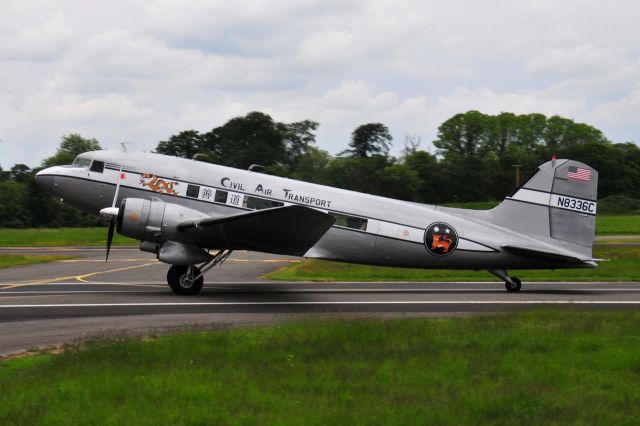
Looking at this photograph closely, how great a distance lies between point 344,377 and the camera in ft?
33.2

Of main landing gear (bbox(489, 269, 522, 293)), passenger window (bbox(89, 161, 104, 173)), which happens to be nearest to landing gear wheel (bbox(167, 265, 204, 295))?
passenger window (bbox(89, 161, 104, 173))

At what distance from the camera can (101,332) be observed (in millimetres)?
13625

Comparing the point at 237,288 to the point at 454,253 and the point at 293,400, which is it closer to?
the point at 454,253

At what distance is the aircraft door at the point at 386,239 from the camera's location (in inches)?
794

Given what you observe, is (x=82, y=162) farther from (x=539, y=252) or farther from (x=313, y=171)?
(x=313, y=171)

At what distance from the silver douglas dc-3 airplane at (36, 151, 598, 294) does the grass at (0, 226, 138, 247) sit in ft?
118

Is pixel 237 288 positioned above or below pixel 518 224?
below

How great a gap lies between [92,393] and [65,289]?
12.8 metres

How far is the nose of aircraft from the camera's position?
2020cm

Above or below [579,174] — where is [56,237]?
below

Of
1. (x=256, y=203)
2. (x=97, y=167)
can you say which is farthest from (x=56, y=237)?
(x=256, y=203)

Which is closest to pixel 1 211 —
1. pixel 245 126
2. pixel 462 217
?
pixel 245 126

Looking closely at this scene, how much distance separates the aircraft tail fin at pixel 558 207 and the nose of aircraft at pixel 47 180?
40.3 ft

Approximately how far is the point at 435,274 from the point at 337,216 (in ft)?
31.9
